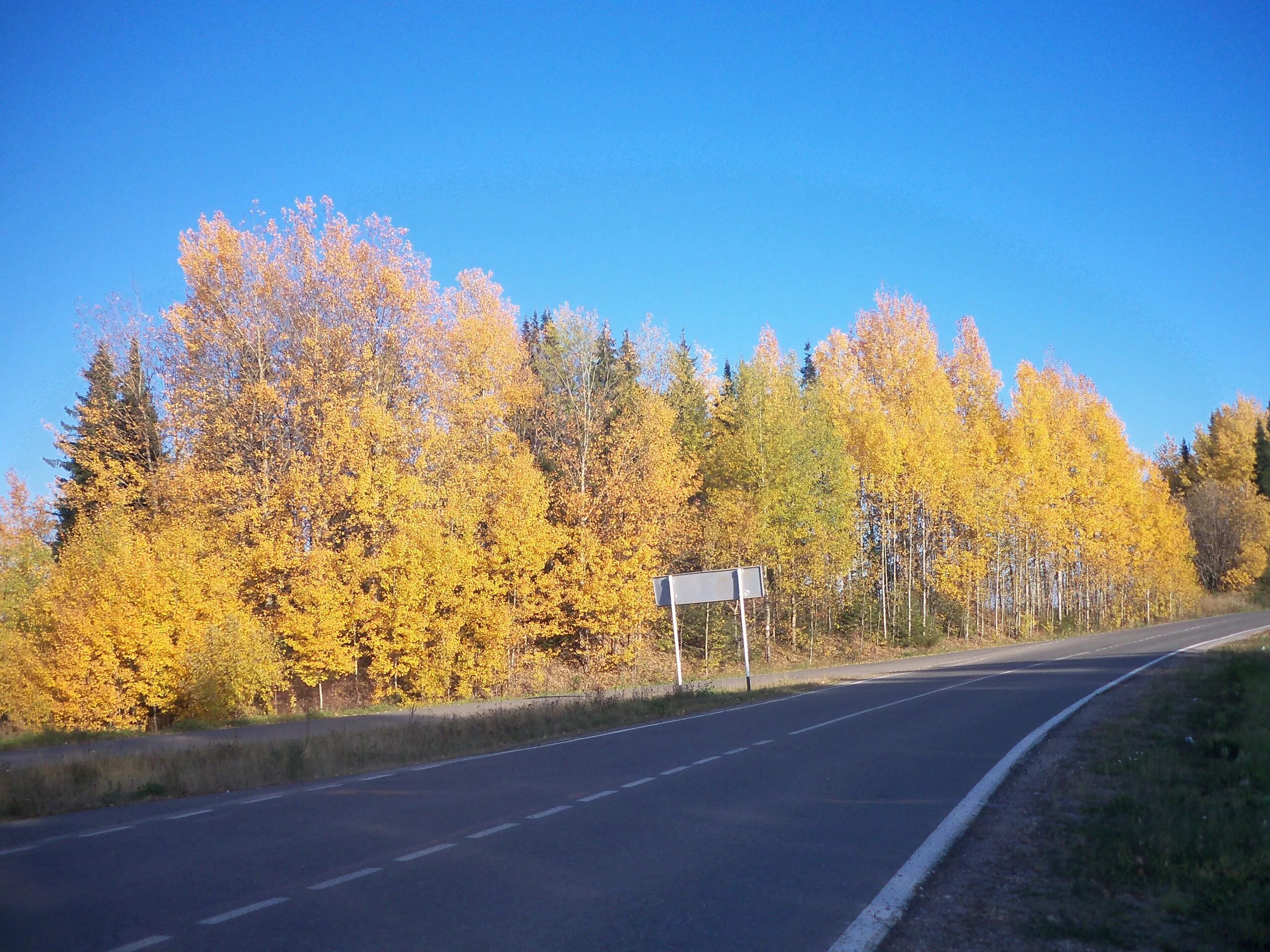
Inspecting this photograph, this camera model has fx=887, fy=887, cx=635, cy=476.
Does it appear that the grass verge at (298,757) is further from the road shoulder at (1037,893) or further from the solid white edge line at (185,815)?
the road shoulder at (1037,893)

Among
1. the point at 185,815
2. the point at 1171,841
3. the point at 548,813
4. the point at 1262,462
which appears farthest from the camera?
the point at 1262,462

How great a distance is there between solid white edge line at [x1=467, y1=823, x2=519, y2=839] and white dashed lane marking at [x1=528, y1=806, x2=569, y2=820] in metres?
0.30

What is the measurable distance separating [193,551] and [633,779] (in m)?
21.3

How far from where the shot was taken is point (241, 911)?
5.83 meters

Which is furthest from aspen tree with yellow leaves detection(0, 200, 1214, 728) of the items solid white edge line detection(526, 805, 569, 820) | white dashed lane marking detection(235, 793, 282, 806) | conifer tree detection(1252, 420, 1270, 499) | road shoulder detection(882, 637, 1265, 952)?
conifer tree detection(1252, 420, 1270, 499)

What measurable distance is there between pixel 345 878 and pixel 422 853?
2.71 feet

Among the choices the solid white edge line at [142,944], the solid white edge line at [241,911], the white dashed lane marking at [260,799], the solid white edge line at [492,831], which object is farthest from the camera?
the white dashed lane marking at [260,799]

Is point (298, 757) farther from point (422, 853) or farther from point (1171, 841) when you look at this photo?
point (1171, 841)

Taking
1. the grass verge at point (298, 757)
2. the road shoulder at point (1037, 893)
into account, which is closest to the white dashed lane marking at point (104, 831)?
the grass verge at point (298, 757)

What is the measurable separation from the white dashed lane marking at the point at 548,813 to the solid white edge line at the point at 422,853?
1162mm

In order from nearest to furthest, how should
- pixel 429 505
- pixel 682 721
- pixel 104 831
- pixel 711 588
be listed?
1. pixel 104 831
2. pixel 682 721
3. pixel 711 588
4. pixel 429 505

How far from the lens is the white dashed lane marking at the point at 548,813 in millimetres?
8562

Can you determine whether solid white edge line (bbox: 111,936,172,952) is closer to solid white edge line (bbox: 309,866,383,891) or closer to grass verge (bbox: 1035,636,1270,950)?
solid white edge line (bbox: 309,866,383,891)

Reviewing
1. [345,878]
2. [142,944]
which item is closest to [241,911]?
[142,944]
